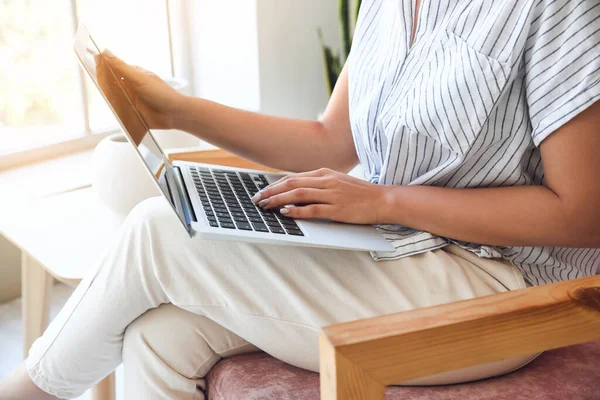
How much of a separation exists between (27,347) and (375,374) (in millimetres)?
1098

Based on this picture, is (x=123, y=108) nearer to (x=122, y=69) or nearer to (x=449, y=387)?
(x=122, y=69)

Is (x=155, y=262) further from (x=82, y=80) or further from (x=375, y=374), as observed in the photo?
(x=82, y=80)

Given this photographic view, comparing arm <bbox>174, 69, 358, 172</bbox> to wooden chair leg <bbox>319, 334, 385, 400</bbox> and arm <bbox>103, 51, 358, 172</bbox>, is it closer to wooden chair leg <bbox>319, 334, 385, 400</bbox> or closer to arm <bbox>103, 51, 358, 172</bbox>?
arm <bbox>103, 51, 358, 172</bbox>

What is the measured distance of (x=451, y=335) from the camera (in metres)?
0.65

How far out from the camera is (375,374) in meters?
0.63

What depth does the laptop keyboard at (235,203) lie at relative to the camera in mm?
831

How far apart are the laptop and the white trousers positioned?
38mm

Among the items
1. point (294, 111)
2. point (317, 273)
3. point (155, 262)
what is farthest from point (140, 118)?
point (294, 111)

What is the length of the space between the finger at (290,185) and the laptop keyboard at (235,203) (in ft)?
0.06


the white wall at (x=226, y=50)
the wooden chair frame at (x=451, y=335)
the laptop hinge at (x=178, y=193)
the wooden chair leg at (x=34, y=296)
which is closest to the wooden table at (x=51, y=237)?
the wooden chair leg at (x=34, y=296)

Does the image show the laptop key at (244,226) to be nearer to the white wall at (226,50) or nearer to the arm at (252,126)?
the arm at (252,126)

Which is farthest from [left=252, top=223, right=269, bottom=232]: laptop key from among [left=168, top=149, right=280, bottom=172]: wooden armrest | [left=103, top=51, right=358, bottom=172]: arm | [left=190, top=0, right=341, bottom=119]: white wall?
[left=190, top=0, right=341, bottom=119]: white wall

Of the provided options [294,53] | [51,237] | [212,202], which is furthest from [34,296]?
[294,53]

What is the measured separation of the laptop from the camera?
80 cm
